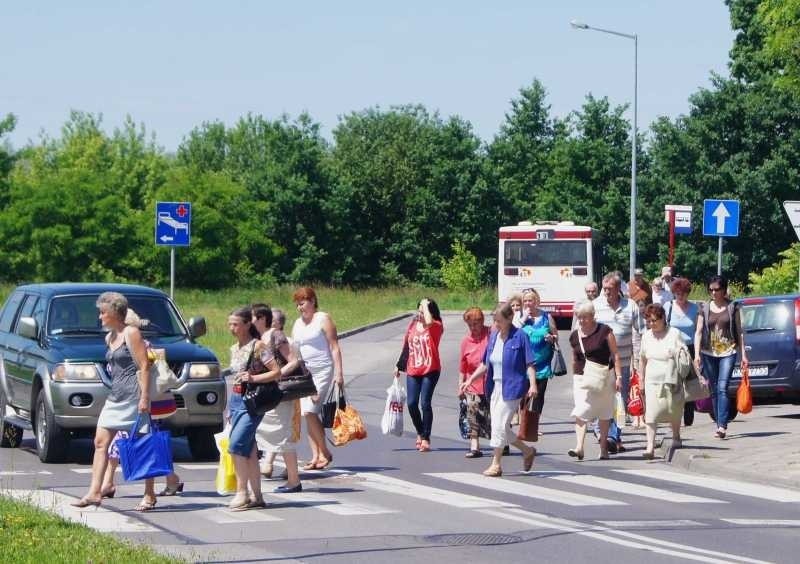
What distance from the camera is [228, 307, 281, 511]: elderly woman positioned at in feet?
38.8

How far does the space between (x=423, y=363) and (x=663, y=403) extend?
99.5 inches

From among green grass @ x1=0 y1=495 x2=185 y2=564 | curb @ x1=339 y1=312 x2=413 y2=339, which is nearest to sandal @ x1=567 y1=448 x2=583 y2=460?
green grass @ x1=0 y1=495 x2=185 y2=564

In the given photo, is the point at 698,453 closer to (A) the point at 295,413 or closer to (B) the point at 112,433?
(A) the point at 295,413

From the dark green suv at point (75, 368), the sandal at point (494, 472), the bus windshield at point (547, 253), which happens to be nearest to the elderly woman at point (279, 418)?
the sandal at point (494, 472)

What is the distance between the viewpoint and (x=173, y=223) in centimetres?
2784

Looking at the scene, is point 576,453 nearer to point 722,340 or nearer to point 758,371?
point 722,340

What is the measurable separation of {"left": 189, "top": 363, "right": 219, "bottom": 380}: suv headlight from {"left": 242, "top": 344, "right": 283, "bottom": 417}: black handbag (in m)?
3.16

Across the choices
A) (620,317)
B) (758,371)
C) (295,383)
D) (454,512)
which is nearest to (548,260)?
(758,371)

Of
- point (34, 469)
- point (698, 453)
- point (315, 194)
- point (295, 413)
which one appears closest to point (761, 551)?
point (295, 413)

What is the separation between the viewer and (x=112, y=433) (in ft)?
38.9

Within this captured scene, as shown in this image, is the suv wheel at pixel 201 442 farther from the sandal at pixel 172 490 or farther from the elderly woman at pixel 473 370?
the sandal at pixel 172 490

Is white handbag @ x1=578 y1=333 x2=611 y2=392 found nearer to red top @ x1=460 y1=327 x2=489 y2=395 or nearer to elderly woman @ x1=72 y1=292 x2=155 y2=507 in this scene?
red top @ x1=460 y1=327 x2=489 y2=395

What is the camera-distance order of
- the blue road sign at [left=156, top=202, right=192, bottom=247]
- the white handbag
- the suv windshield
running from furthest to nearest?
the blue road sign at [left=156, top=202, right=192, bottom=247] → the suv windshield → the white handbag

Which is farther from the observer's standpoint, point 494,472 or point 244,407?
point 494,472
